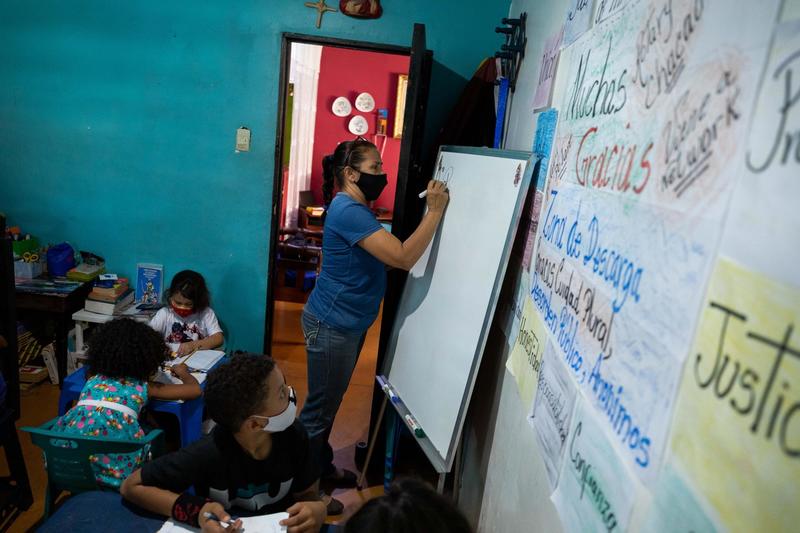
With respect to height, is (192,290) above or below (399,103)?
below

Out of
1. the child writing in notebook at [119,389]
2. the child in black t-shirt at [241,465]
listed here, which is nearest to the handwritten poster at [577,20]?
the child in black t-shirt at [241,465]

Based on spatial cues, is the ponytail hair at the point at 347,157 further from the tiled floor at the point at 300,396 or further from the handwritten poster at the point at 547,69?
the tiled floor at the point at 300,396

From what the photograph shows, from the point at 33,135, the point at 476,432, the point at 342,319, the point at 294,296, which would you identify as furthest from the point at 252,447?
the point at 294,296

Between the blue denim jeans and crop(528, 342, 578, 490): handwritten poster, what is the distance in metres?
1.03

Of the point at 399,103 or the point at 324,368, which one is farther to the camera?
the point at 399,103

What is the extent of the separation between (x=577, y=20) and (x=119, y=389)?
185 centimetres

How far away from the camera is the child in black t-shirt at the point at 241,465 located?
4.50ft

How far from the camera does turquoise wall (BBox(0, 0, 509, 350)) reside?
3.02 meters

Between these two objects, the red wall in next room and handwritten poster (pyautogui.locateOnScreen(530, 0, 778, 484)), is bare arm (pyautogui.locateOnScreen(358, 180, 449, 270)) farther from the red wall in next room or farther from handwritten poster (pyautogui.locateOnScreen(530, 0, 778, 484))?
the red wall in next room

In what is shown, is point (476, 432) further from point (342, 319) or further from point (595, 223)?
point (595, 223)

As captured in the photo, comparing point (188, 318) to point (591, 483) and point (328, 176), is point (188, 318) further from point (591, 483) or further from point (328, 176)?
point (591, 483)

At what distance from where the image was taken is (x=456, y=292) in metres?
1.81

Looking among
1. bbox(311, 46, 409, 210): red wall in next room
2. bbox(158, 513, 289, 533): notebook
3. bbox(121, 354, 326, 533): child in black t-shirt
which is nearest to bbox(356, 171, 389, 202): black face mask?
bbox(121, 354, 326, 533): child in black t-shirt

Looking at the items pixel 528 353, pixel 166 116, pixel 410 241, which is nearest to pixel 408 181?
pixel 410 241
